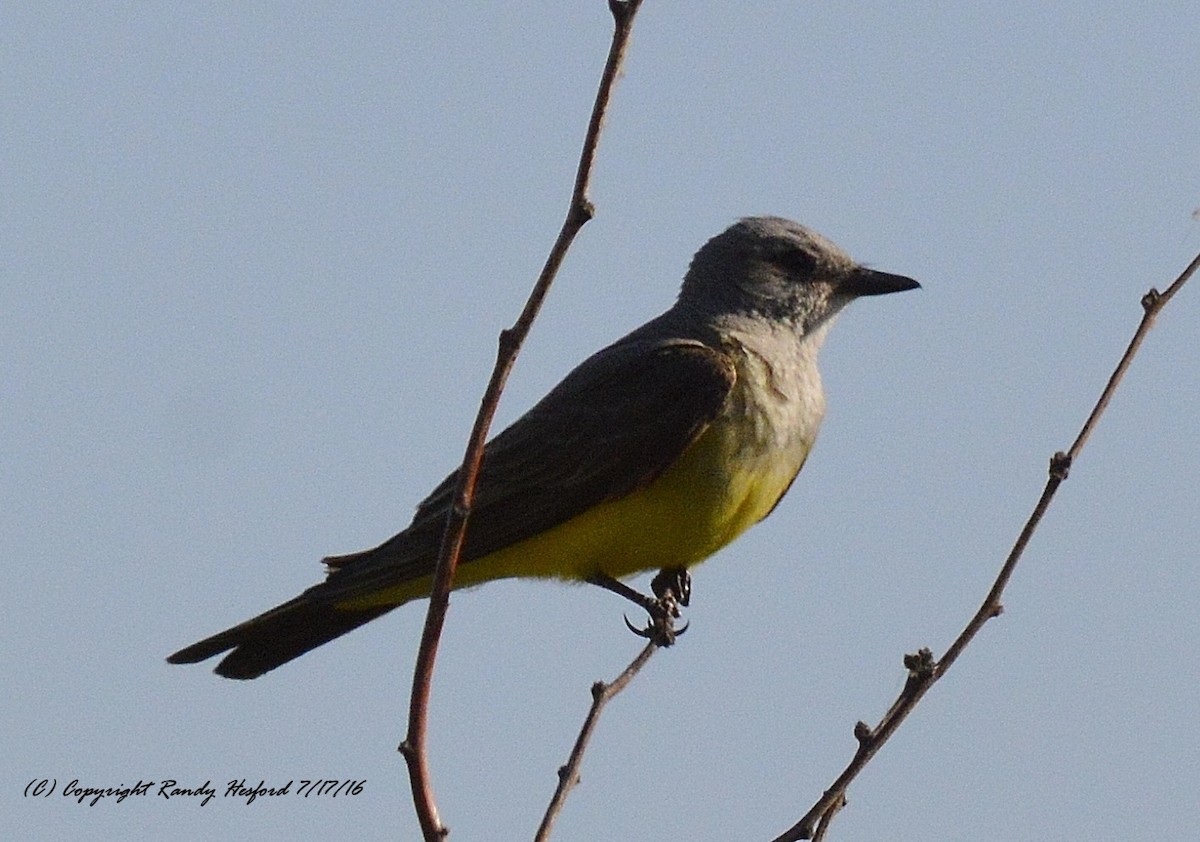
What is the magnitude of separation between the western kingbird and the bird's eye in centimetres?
54

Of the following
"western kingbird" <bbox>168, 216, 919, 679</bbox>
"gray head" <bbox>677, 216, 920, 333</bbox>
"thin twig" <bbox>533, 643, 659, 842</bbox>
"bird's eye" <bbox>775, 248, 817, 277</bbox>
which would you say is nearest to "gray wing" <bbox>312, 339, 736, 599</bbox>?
"western kingbird" <bbox>168, 216, 919, 679</bbox>

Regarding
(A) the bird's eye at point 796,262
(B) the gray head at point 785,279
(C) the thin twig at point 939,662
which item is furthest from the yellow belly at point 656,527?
(C) the thin twig at point 939,662

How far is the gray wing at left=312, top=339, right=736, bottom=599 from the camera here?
6828 mm

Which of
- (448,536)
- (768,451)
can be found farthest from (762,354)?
(448,536)

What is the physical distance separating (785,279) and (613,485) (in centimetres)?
169

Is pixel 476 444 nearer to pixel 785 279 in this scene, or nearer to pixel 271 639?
pixel 271 639

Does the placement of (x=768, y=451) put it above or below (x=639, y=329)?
below

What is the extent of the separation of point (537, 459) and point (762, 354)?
3.41 feet

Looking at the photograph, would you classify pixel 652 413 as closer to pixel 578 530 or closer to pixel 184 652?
pixel 578 530

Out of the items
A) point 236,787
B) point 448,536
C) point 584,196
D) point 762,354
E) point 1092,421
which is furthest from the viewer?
point 762,354

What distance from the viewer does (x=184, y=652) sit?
6617mm

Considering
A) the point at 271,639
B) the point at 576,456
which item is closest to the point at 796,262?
the point at 576,456

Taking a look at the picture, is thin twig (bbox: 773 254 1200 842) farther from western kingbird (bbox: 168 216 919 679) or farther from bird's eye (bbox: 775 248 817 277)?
bird's eye (bbox: 775 248 817 277)

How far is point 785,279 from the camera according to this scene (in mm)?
8102
